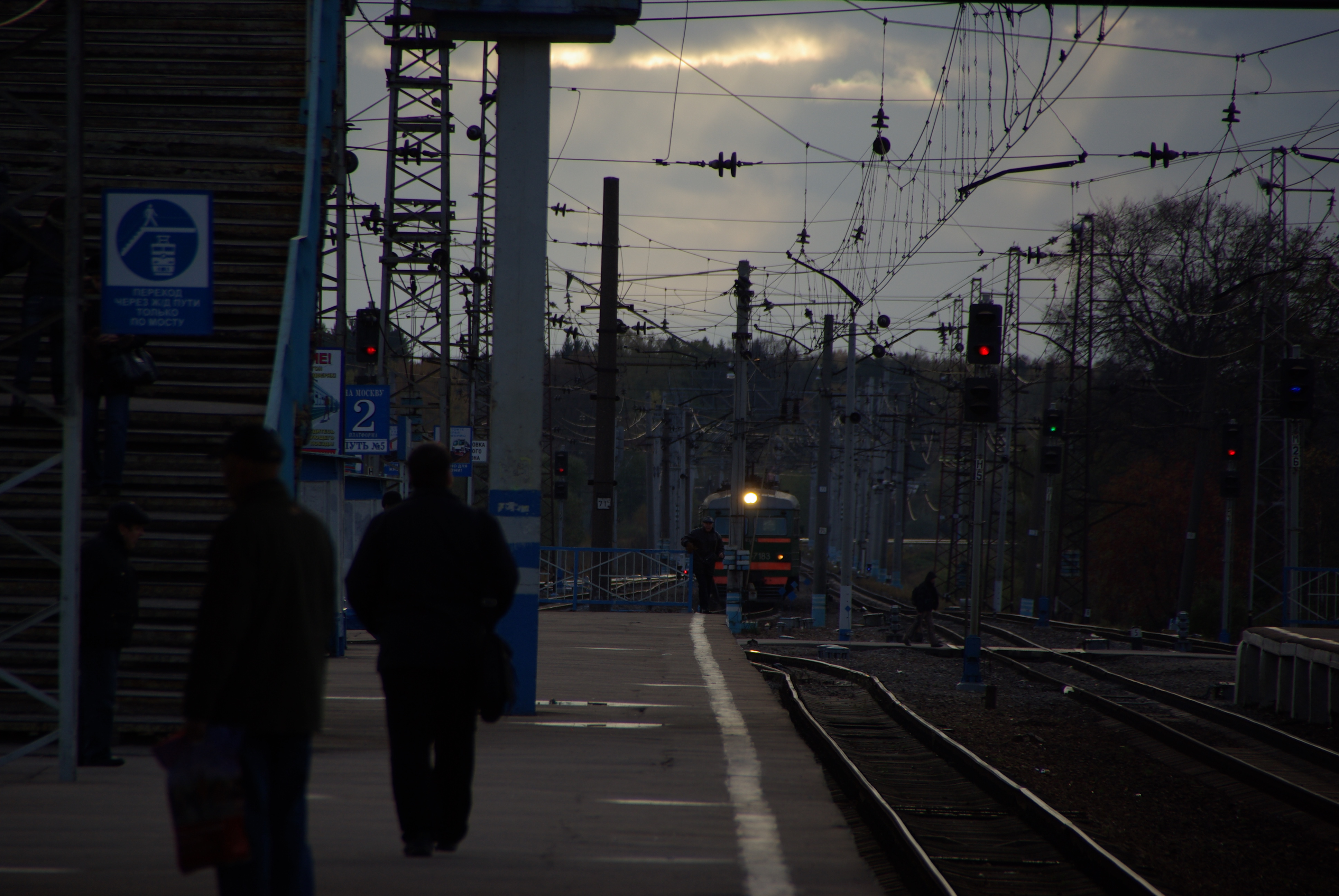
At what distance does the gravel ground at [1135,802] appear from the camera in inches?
317

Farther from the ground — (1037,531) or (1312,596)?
(1037,531)

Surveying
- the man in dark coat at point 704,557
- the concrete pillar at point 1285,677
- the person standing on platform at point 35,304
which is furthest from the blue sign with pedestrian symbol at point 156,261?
the man in dark coat at point 704,557

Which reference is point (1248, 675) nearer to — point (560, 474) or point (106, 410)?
point (106, 410)

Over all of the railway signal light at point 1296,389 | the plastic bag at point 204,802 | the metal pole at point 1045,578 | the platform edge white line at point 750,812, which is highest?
the railway signal light at point 1296,389

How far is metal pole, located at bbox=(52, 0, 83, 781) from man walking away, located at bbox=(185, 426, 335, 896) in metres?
3.21

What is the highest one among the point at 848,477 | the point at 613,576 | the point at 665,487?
the point at 848,477

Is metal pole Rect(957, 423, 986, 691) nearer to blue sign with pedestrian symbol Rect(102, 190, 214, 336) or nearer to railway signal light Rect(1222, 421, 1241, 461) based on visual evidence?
blue sign with pedestrian symbol Rect(102, 190, 214, 336)

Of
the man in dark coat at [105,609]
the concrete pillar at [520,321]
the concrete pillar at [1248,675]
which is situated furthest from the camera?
the concrete pillar at [1248,675]

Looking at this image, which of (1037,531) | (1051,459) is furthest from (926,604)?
(1037,531)

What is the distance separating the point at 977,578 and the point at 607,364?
11578 millimetres

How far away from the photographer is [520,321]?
10500 mm

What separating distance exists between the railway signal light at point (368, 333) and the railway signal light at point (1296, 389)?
16311mm

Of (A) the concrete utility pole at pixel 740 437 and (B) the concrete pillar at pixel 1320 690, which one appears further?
(A) the concrete utility pole at pixel 740 437

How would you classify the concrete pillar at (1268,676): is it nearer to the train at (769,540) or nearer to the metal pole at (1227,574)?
the metal pole at (1227,574)
